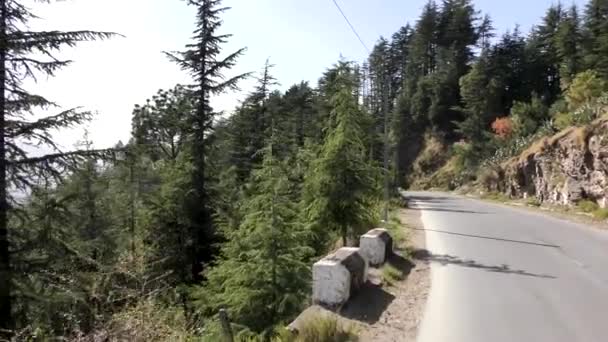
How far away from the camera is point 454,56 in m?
69.9

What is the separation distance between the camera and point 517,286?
33.1 ft

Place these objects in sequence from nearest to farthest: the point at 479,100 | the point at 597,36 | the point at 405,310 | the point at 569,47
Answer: the point at 405,310 → the point at 597,36 → the point at 569,47 → the point at 479,100

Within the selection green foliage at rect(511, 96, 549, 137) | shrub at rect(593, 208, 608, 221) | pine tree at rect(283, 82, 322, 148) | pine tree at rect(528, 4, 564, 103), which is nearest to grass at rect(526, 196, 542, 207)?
shrub at rect(593, 208, 608, 221)

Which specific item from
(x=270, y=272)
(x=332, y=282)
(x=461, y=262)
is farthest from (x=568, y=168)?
(x=332, y=282)

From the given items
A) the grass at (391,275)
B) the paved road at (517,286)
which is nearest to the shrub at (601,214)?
the paved road at (517,286)

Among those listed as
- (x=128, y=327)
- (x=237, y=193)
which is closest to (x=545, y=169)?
(x=237, y=193)

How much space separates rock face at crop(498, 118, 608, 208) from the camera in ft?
78.1

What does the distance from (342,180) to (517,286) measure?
518cm

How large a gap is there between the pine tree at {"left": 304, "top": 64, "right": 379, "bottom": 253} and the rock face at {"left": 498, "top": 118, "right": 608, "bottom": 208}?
14831 mm

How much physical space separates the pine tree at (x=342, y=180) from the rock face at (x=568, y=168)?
1483 centimetres

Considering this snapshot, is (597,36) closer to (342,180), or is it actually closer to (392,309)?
(342,180)

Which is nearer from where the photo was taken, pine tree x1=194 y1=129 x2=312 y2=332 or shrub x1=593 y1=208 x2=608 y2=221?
pine tree x1=194 y1=129 x2=312 y2=332

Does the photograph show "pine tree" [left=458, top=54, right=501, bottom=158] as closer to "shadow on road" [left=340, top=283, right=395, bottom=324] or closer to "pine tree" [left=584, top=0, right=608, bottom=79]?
"pine tree" [left=584, top=0, right=608, bottom=79]

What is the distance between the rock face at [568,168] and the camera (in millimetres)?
23812
